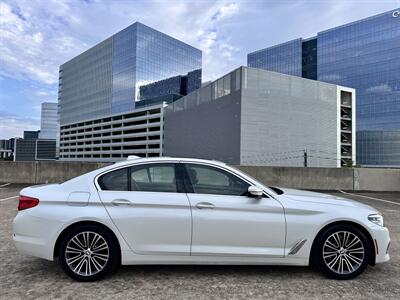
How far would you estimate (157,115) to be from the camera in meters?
101

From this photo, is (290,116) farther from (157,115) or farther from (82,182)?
(157,115)

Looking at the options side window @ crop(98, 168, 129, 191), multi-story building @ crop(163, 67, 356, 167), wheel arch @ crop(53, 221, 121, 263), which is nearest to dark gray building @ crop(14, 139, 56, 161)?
multi-story building @ crop(163, 67, 356, 167)

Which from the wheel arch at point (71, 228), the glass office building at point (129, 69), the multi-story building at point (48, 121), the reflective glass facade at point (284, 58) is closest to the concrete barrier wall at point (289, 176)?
the wheel arch at point (71, 228)

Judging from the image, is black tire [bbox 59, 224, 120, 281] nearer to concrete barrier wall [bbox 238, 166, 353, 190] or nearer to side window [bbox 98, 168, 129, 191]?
side window [bbox 98, 168, 129, 191]

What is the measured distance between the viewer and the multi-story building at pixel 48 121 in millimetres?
189125

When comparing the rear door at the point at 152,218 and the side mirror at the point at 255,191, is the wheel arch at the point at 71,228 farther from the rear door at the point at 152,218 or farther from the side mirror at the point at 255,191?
the side mirror at the point at 255,191

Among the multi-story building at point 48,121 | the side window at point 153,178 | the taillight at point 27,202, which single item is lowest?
the taillight at point 27,202

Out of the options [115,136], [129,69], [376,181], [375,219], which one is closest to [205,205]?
[375,219]

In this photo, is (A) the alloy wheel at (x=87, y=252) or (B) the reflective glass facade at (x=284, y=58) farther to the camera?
(B) the reflective glass facade at (x=284, y=58)

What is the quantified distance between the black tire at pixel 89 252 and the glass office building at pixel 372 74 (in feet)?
322

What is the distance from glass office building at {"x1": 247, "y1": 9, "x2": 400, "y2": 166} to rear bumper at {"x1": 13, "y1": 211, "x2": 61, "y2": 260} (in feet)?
323

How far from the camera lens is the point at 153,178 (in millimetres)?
4215

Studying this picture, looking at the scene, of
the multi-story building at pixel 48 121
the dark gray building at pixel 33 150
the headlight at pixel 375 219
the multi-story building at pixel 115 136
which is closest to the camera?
the headlight at pixel 375 219

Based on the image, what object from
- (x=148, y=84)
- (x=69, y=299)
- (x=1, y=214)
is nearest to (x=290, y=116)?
(x=1, y=214)
